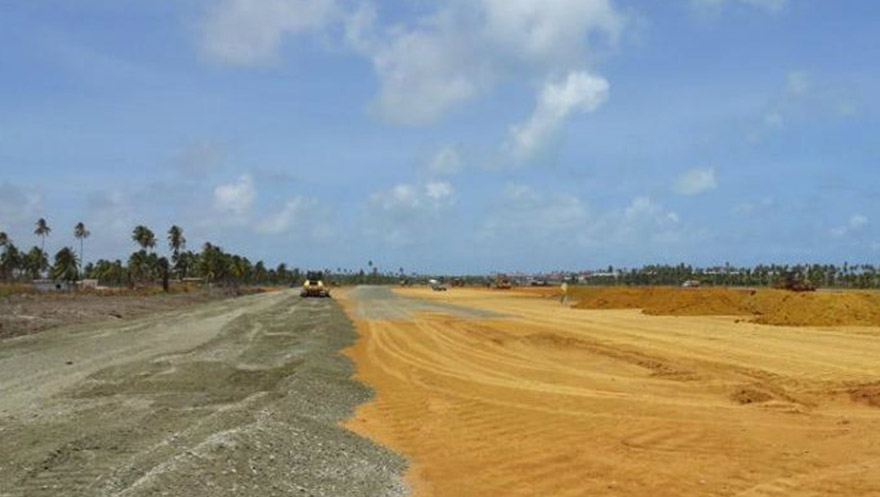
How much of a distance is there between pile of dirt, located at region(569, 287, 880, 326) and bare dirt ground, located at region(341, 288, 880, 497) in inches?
357

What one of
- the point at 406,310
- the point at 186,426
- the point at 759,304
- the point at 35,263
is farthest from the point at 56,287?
the point at 186,426

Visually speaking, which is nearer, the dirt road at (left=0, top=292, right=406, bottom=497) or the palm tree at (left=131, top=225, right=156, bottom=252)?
the dirt road at (left=0, top=292, right=406, bottom=497)

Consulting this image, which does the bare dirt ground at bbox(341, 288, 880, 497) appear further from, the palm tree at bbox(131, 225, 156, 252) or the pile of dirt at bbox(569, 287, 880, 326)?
the palm tree at bbox(131, 225, 156, 252)

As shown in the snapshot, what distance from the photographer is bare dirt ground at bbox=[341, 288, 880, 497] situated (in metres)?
9.41

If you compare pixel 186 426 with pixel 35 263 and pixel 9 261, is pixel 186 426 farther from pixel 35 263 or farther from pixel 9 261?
pixel 35 263

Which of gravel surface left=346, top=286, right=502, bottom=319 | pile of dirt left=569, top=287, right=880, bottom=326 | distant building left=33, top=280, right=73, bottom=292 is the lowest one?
gravel surface left=346, top=286, right=502, bottom=319

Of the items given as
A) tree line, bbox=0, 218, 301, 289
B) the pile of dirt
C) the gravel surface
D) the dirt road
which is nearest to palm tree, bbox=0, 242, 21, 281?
tree line, bbox=0, 218, 301, 289

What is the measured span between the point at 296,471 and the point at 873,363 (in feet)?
58.1

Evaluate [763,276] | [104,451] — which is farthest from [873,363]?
[763,276]

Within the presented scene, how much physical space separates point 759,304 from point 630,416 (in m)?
36.2

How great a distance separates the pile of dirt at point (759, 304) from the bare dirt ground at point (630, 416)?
9059 mm

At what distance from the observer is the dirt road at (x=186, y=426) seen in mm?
8523

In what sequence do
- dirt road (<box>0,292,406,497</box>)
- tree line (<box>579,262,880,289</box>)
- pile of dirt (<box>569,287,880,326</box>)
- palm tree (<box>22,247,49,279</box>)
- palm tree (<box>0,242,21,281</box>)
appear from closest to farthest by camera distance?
dirt road (<box>0,292,406,497</box>), pile of dirt (<box>569,287,880,326</box>), tree line (<box>579,262,880,289</box>), palm tree (<box>0,242,21,281</box>), palm tree (<box>22,247,49,279</box>)

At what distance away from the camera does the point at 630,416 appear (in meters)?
13.5
